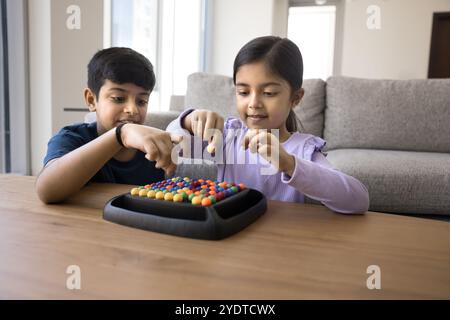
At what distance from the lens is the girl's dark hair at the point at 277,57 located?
871mm

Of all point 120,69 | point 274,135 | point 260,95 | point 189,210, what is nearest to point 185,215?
point 189,210

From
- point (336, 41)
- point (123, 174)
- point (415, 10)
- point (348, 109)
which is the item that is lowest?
point (123, 174)

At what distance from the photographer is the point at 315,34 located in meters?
4.90

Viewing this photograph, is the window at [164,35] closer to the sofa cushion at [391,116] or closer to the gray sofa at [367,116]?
the gray sofa at [367,116]

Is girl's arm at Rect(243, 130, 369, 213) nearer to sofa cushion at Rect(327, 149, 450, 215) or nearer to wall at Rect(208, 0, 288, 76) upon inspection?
sofa cushion at Rect(327, 149, 450, 215)

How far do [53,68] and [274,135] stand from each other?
1.86m

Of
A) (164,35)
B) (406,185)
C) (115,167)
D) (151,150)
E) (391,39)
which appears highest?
(391,39)

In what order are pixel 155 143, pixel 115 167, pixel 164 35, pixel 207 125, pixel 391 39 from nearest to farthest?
pixel 155 143, pixel 207 125, pixel 115 167, pixel 164 35, pixel 391 39

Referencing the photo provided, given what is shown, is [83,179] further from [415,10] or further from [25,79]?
[415,10]

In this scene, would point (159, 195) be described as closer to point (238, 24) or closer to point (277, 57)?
point (277, 57)

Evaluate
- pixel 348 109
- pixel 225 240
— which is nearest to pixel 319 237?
pixel 225 240

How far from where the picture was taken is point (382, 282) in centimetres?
37

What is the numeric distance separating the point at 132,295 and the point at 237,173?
2.25ft

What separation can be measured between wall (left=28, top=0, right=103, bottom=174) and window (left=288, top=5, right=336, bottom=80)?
3.21 m
